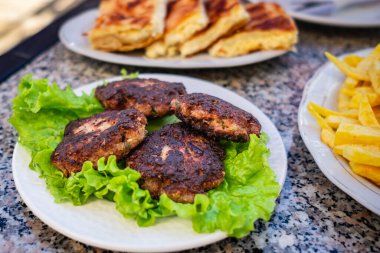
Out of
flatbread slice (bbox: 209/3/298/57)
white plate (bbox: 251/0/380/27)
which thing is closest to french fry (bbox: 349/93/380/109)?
flatbread slice (bbox: 209/3/298/57)

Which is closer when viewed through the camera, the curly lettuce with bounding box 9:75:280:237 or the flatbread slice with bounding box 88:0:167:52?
the curly lettuce with bounding box 9:75:280:237

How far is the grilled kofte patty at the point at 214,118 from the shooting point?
1730 mm

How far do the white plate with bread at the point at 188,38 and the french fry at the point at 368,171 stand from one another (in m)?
1.24

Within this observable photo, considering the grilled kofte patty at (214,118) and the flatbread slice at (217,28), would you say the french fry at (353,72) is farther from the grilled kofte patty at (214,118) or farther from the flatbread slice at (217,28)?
the flatbread slice at (217,28)

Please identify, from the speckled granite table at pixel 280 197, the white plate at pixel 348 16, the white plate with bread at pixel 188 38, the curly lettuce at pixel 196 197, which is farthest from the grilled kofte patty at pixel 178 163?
the white plate at pixel 348 16

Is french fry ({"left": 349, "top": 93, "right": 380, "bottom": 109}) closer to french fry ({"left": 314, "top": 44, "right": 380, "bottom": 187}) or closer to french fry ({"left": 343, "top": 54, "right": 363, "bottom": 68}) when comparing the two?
french fry ({"left": 314, "top": 44, "right": 380, "bottom": 187})

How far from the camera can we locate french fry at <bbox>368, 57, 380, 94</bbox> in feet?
6.51

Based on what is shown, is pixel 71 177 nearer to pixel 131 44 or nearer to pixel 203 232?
pixel 203 232

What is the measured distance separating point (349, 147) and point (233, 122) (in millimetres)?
Result: 487

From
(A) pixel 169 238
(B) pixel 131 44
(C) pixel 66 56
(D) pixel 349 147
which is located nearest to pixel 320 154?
(D) pixel 349 147

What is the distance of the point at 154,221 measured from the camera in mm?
1507

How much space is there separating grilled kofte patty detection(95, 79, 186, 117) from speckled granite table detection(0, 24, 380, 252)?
1.91 feet

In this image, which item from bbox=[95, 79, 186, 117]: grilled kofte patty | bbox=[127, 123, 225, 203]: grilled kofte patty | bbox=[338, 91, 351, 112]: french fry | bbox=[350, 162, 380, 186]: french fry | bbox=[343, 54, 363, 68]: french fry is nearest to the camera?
bbox=[127, 123, 225, 203]: grilled kofte patty

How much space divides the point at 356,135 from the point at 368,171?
0.16 m
